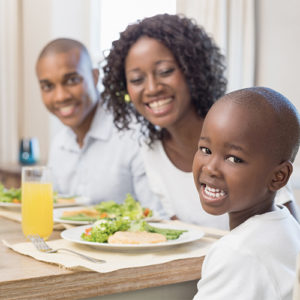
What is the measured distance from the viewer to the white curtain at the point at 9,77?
4.84m

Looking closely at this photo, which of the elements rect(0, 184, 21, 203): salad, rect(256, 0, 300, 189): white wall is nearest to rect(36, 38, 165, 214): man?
rect(0, 184, 21, 203): salad

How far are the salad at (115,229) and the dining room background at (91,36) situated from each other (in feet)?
4.86

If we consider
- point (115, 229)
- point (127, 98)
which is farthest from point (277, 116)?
point (127, 98)

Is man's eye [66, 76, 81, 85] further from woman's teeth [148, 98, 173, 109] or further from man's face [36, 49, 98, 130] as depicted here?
woman's teeth [148, 98, 173, 109]

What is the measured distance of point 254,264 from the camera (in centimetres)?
101

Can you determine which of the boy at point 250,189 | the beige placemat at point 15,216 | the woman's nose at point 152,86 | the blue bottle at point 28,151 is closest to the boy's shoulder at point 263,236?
the boy at point 250,189

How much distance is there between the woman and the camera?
206 cm

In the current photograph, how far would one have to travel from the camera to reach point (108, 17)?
4.48 metres

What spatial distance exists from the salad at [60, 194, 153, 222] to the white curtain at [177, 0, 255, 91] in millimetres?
1207

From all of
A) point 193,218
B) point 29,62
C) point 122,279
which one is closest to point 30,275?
point 122,279

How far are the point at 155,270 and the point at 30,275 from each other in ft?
0.92

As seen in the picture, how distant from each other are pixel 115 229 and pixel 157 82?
0.72 m

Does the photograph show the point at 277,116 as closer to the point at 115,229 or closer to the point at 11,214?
the point at 115,229

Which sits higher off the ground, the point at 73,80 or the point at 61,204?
the point at 73,80
